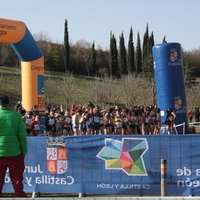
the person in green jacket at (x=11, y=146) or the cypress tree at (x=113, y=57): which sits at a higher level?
the cypress tree at (x=113, y=57)

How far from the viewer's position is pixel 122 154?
8258mm

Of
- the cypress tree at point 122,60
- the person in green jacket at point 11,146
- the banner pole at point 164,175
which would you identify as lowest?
the banner pole at point 164,175

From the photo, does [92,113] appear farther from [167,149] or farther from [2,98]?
[2,98]

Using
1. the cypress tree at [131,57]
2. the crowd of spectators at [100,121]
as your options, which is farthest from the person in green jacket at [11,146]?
the cypress tree at [131,57]

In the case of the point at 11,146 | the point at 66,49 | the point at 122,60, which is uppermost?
the point at 66,49

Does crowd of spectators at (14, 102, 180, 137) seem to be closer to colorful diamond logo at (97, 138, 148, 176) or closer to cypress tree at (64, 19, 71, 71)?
colorful diamond logo at (97, 138, 148, 176)

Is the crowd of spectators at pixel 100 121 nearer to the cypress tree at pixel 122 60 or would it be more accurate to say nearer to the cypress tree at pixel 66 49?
the cypress tree at pixel 66 49

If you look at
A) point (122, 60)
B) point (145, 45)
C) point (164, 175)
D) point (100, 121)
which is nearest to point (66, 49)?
point (122, 60)

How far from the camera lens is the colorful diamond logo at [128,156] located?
8227mm

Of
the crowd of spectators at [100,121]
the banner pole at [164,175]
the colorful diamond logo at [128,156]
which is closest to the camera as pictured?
the banner pole at [164,175]

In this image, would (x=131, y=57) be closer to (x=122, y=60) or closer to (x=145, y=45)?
(x=122, y=60)

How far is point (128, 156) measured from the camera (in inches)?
324

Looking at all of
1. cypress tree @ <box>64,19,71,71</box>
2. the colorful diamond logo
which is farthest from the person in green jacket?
cypress tree @ <box>64,19,71,71</box>

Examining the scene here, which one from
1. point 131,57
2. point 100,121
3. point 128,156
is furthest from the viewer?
point 131,57
